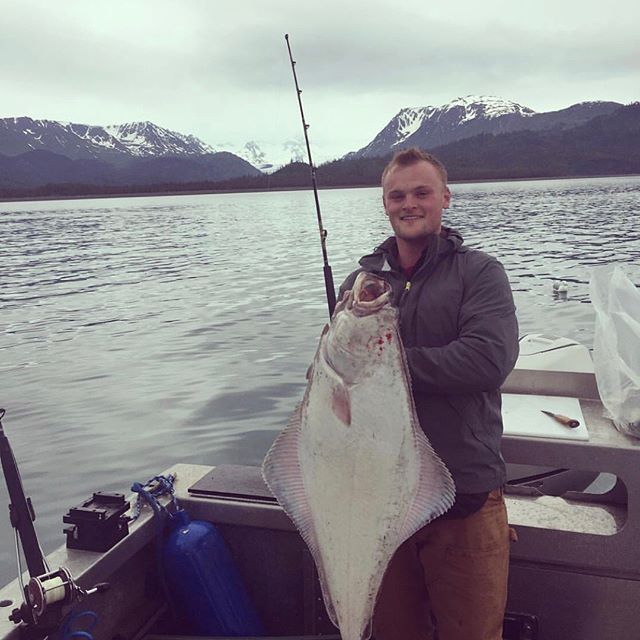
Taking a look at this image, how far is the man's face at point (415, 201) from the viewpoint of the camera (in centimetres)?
349

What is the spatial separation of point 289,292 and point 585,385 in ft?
61.0

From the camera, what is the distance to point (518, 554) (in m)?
4.03

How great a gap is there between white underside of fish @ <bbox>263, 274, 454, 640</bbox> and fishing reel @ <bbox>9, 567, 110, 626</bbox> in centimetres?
118

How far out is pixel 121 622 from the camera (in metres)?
4.18

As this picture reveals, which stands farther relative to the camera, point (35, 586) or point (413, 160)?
point (413, 160)

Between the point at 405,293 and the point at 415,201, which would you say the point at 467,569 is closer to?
the point at 405,293

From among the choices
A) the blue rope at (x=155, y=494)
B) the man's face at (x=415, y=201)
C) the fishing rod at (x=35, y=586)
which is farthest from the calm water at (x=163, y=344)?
the man's face at (x=415, y=201)

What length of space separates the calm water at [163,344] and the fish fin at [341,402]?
20.0 feet

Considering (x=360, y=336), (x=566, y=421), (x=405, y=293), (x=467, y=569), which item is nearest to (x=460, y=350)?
(x=405, y=293)

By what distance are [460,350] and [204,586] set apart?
2.39 meters

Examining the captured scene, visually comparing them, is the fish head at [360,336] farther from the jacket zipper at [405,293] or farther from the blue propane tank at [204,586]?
the blue propane tank at [204,586]

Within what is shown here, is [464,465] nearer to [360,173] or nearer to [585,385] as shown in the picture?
[585,385]

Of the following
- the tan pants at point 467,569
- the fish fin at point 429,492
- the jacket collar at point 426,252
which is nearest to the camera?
the fish fin at point 429,492

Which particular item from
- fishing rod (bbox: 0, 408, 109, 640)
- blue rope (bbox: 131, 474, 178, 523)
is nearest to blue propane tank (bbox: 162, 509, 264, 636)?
blue rope (bbox: 131, 474, 178, 523)
